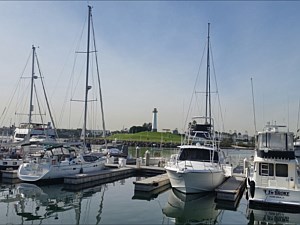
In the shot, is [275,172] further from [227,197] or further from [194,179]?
[194,179]

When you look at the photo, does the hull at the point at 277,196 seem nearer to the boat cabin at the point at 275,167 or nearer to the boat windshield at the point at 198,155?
the boat cabin at the point at 275,167

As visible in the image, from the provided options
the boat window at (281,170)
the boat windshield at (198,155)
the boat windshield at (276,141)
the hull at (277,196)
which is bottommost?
the hull at (277,196)

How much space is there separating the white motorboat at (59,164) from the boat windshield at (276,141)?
13.8 meters

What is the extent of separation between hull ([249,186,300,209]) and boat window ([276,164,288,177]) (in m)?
1.52

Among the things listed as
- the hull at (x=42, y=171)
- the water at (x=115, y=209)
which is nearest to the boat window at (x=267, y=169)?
the water at (x=115, y=209)

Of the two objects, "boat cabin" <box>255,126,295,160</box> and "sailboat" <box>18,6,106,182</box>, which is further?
"sailboat" <box>18,6,106,182</box>

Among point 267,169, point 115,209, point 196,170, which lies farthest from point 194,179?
point 115,209

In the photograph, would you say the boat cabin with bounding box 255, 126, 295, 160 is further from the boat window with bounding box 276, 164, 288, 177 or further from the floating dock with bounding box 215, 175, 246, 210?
the floating dock with bounding box 215, 175, 246, 210

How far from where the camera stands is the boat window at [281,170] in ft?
57.3

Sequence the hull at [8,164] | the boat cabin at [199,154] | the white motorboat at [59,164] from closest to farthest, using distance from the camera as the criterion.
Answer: the boat cabin at [199,154] → the white motorboat at [59,164] → the hull at [8,164]

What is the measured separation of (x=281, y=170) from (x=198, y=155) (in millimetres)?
5586

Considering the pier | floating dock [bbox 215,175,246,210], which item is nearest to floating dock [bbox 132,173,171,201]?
the pier

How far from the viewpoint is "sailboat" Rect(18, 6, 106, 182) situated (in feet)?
74.4

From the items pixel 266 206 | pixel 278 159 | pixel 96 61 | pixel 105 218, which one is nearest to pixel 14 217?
pixel 105 218
